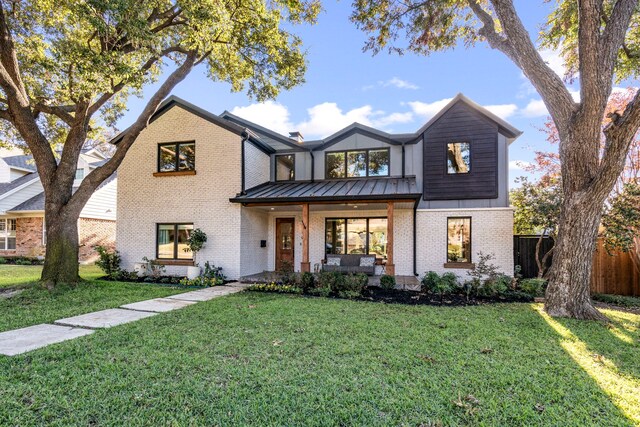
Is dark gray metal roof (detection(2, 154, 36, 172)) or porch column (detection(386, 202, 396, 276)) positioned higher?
dark gray metal roof (detection(2, 154, 36, 172))

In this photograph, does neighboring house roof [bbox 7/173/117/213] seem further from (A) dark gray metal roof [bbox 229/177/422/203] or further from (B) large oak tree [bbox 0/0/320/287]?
(A) dark gray metal roof [bbox 229/177/422/203]

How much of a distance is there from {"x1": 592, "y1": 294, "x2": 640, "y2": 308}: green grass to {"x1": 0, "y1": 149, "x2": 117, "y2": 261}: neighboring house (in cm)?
2239

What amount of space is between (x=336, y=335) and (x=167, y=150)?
10.3 meters

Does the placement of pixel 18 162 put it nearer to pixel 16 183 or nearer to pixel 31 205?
pixel 16 183

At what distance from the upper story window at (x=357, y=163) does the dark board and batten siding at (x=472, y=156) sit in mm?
1612

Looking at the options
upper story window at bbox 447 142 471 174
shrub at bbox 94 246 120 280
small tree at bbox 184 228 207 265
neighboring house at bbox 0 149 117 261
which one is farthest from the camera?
neighboring house at bbox 0 149 117 261

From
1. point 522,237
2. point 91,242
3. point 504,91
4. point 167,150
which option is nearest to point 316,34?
point 167,150

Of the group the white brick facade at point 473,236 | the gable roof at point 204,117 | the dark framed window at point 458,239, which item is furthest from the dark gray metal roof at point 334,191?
the gable roof at point 204,117

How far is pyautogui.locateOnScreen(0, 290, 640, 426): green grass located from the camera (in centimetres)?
285

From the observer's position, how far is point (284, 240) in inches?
519

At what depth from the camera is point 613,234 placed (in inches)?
357

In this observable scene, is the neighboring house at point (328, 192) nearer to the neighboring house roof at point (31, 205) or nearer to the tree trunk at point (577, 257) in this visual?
the tree trunk at point (577, 257)

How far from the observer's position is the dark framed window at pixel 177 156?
11.8 metres

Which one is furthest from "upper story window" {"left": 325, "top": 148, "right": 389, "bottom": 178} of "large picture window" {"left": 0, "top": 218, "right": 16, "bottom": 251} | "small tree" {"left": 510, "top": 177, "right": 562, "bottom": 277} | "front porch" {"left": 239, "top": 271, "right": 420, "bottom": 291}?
"large picture window" {"left": 0, "top": 218, "right": 16, "bottom": 251}
